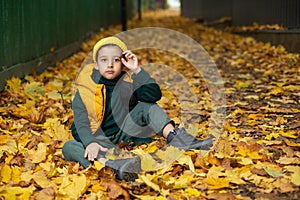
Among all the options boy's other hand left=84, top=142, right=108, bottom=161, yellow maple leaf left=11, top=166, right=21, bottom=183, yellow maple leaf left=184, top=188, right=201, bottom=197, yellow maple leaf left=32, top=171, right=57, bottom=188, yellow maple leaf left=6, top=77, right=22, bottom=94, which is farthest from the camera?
yellow maple leaf left=6, top=77, right=22, bottom=94

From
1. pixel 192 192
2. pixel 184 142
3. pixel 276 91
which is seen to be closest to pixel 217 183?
pixel 192 192

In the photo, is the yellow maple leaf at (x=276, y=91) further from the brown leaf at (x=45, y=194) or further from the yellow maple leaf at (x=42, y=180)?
the brown leaf at (x=45, y=194)

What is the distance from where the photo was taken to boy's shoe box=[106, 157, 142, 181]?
9.42 ft

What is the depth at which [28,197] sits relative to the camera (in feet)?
8.86

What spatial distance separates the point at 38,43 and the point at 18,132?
117 inches

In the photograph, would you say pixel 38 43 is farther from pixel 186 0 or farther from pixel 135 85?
pixel 186 0

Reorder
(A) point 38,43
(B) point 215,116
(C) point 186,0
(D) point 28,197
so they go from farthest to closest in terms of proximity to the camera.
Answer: (C) point 186,0 → (A) point 38,43 → (B) point 215,116 → (D) point 28,197

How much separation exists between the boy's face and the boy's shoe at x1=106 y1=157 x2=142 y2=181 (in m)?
0.70

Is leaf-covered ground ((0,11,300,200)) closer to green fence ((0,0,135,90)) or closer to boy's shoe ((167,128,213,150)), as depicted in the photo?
boy's shoe ((167,128,213,150))

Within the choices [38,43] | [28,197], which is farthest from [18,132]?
[38,43]

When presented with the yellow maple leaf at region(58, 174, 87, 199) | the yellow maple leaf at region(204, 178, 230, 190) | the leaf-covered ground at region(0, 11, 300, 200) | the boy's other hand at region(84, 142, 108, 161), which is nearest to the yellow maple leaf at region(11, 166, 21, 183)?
the leaf-covered ground at region(0, 11, 300, 200)

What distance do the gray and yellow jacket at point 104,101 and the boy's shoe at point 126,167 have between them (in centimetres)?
36

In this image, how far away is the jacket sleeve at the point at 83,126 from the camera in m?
3.29

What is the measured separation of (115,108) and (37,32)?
→ 3615 mm
